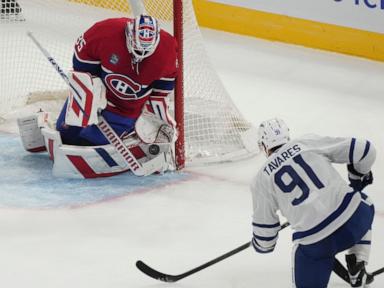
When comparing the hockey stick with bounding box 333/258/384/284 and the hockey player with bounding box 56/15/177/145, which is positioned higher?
the hockey player with bounding box 56/15/177/145

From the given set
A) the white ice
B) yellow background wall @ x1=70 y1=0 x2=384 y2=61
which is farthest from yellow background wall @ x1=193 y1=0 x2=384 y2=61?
the white ice

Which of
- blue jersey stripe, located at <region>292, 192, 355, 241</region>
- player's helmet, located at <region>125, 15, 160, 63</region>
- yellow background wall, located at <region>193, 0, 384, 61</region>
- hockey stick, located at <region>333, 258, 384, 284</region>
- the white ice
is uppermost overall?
player's helmet, located at <region>125, 15, 160, 63</region>

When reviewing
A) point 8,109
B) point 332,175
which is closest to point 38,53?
point 8,109

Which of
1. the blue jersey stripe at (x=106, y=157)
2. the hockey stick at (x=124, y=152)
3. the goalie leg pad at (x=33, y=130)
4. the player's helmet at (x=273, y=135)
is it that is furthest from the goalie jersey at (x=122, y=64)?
the player's helmet at (x=273, y=135)

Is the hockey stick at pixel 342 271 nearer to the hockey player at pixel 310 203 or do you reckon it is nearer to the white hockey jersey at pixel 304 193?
the hockey player at pixel 310 203

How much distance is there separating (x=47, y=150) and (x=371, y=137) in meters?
1.70

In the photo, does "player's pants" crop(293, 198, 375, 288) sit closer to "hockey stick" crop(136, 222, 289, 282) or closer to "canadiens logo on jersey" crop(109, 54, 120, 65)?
"hockey stick" crop(136, 222, 289, 282)

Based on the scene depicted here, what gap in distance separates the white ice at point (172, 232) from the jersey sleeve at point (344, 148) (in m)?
0.51

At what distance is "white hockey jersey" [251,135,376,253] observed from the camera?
364cm

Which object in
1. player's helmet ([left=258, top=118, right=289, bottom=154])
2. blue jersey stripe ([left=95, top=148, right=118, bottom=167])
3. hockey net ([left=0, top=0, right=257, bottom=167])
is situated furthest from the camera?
hockey net ([left=0, top=0, right=257, bottom=167])

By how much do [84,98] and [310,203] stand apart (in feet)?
5.28

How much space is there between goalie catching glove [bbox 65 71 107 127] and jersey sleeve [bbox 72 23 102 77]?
0.21ft

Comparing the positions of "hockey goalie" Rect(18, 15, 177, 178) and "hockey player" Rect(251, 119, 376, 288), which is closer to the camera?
"hockey player" Rect(251, 119, 376, 288)

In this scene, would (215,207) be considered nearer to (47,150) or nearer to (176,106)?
(176,106)
